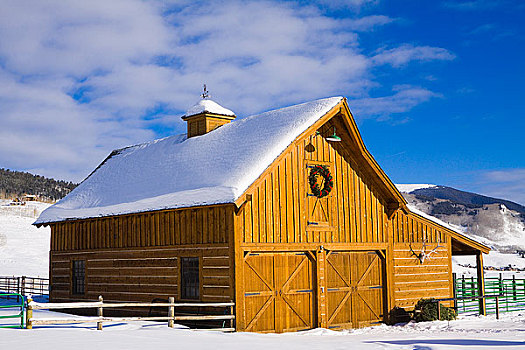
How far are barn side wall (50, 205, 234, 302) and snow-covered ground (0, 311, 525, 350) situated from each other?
→ 7.75 ft

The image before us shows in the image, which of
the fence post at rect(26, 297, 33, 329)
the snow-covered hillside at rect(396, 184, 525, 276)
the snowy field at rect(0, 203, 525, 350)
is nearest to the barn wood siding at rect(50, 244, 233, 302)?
the snowy field at rect(0, 203, 525, 350)

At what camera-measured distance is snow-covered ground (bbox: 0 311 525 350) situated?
14.1 m

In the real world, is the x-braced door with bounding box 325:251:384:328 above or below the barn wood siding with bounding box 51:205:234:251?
below

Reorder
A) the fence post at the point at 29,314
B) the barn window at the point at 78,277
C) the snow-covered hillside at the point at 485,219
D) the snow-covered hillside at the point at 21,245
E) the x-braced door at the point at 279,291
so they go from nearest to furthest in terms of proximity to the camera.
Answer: the fence post at the point at 29,314 < the x-braced door at the point at 279,291 < the barn window at the point at 78,277 < the snow-covered hillside at the point at 21,245 < the snow-covered hillside at the point at 485,219

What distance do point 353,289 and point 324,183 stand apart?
3729 mm

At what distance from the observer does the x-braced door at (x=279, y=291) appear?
19.4 meters

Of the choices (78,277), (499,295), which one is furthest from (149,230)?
(499,295)

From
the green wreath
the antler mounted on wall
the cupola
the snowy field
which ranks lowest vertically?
the snowy field

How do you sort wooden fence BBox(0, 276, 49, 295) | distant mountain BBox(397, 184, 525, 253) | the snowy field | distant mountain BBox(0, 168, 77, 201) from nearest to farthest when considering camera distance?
the snowy field → wooden fence BBox(0, 276, 49, 295) → distant mountain BBox(0, 168, 77, 201) → distant mountain BBox(397, 184, 525, 253)

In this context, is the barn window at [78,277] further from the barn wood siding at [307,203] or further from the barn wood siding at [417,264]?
the barn wood siding at [417,264]

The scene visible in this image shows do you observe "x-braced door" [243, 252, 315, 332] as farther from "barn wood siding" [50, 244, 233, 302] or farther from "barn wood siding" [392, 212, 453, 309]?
"barn wood siding" [392, 212, 453, 309]

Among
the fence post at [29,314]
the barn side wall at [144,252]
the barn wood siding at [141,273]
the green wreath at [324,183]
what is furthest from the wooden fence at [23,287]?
the fence post at [29,314]

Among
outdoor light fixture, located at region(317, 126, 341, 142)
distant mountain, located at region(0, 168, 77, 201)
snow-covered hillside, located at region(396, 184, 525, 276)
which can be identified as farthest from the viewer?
snow-covered hillside, located at region(396, 184, 525, 276)

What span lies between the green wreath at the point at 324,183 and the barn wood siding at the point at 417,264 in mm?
3580
